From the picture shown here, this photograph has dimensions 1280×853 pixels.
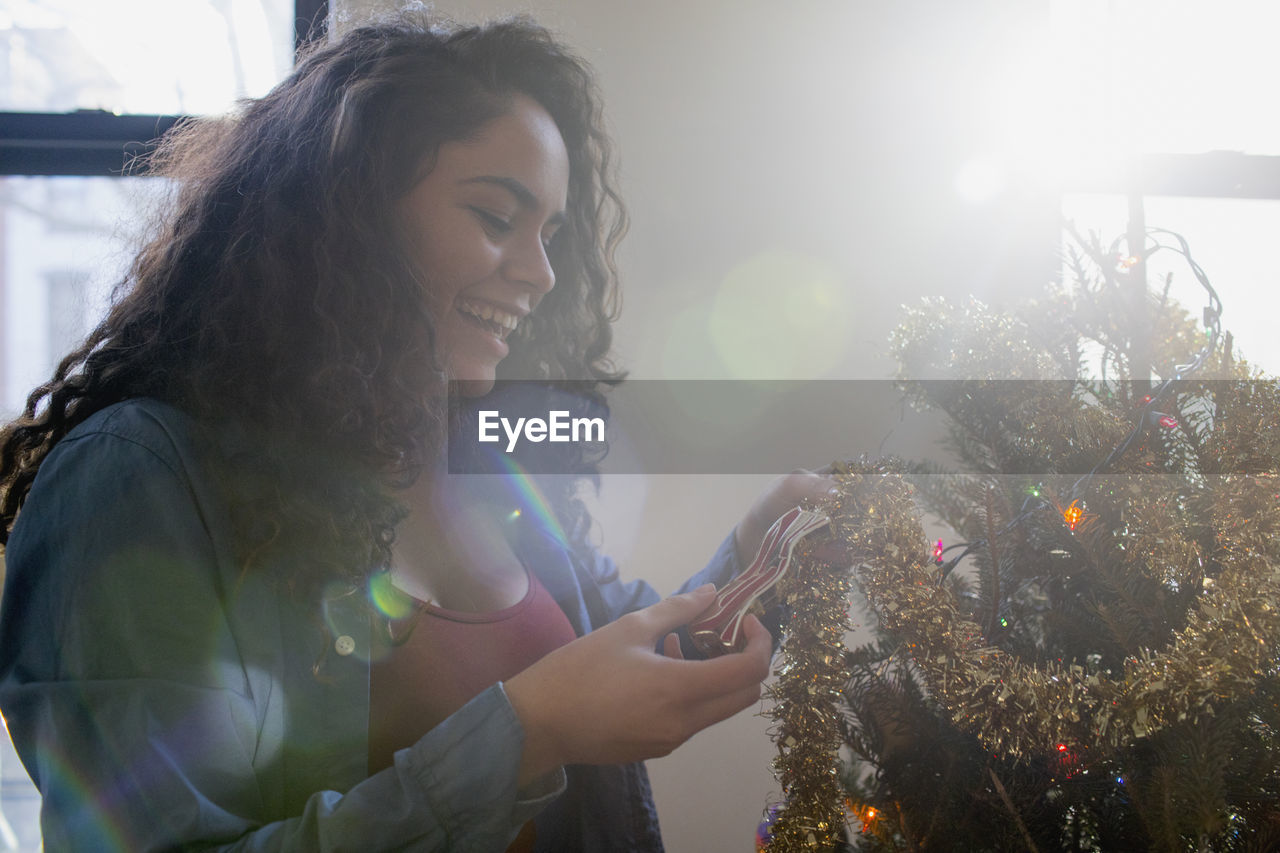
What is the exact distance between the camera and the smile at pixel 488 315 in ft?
2.42

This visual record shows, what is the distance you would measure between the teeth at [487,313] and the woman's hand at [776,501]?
12.5 inches

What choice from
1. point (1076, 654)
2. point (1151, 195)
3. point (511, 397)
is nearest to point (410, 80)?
point (511, 397)

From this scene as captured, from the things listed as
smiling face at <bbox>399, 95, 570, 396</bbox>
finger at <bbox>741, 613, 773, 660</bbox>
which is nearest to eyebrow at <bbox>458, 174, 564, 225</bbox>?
smiling face at <bbox>399, 95, 570, 396</bbox>

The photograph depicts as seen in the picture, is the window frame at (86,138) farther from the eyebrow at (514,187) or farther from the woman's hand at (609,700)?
the woman's hand at (609,700)

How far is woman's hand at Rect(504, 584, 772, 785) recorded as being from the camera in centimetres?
51

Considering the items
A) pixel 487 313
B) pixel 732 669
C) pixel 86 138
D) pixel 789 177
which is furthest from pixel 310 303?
pixel 86 138

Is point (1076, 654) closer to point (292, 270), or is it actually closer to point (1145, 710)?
point (1145, 710)

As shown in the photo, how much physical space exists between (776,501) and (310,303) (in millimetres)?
471

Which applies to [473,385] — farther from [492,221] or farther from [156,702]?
[156,702]

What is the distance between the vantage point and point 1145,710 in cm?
45

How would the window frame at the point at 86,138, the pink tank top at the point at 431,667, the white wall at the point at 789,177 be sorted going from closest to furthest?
the pink tank top at the point at 431,667 < the white wall at the point at 789,177 < the window frame at the point at 86,138

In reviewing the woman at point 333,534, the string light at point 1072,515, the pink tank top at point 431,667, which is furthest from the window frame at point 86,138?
the string light at point 1072,515

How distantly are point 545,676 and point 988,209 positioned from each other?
→ 114 cm

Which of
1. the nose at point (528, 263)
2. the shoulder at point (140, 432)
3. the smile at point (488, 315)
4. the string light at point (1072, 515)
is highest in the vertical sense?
the nose at point (528, 263)
